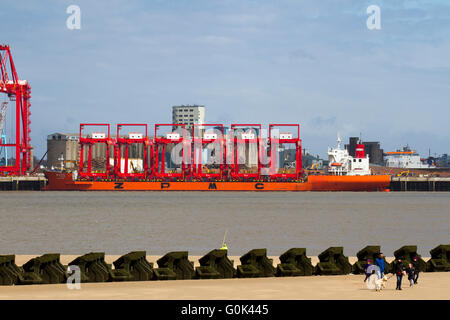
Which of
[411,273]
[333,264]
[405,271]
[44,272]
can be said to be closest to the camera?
[411,273]

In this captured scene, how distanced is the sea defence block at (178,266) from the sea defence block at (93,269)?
→ 60.2 inches

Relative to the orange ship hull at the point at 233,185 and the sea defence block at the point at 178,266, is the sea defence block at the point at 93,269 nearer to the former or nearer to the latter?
the sea defence block at the point at 178,266

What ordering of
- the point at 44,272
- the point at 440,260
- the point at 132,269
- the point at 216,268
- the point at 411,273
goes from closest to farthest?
the point at 411,273 < the point at 44,272 < the point at 132,269 < the point at 216,268 < the point at 440,260

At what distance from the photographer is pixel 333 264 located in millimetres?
20375

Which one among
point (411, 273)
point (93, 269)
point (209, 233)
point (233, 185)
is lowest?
point (209, 233)

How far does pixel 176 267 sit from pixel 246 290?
10.5 feet

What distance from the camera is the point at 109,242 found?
126 feet

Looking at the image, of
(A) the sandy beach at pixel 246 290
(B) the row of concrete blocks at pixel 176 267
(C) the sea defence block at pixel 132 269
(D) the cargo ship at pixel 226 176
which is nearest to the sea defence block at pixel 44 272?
(B) the row of concrete blocks at pixel 176 267

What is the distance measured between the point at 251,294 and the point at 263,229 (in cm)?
3169

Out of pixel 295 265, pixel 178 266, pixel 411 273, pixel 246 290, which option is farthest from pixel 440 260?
pixel 178 266

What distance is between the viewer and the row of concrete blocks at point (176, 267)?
18625 millimetres

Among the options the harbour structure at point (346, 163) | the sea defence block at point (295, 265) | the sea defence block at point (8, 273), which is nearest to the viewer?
the sea defence block at point (8, 273)

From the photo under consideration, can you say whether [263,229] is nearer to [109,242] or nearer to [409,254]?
[109,242]

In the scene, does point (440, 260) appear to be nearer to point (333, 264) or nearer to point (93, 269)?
point (333, 264)
